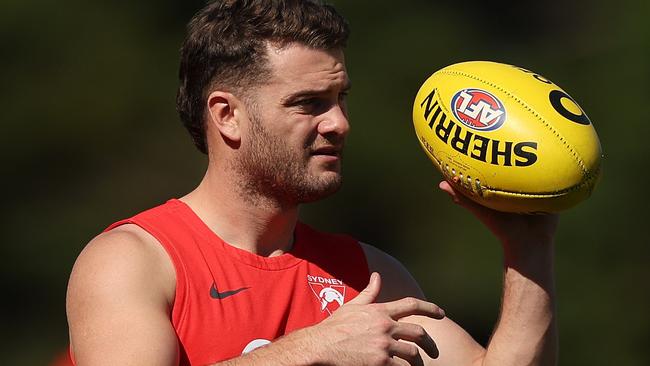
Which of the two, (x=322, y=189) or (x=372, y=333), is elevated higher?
(x=322, y=189)

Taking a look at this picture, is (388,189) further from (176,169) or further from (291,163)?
(291,163)

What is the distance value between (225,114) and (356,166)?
6412mm

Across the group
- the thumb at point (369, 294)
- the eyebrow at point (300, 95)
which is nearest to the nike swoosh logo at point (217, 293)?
the thumb at point (369, 294)

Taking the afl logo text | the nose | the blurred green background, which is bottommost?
the blurred green background

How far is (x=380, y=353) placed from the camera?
3785mm

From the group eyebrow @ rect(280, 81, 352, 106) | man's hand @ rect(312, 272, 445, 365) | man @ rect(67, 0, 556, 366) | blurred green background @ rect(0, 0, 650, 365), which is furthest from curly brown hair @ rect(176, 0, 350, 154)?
blurred green background @ rect(0, 0, 650, 365)

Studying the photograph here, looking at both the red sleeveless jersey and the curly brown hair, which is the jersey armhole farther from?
the curly brown hair

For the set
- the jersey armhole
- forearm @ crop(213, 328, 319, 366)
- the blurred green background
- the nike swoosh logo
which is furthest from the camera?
the blurred green background

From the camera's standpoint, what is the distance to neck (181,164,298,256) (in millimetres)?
4383

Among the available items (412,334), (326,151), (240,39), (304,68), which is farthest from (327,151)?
(412,334)

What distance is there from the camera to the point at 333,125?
169 inches

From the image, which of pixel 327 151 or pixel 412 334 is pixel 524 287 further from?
pixel 327 151

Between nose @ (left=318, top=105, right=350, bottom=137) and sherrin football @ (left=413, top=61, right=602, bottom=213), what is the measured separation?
0.27m

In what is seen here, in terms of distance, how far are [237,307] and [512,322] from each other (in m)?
0.92
